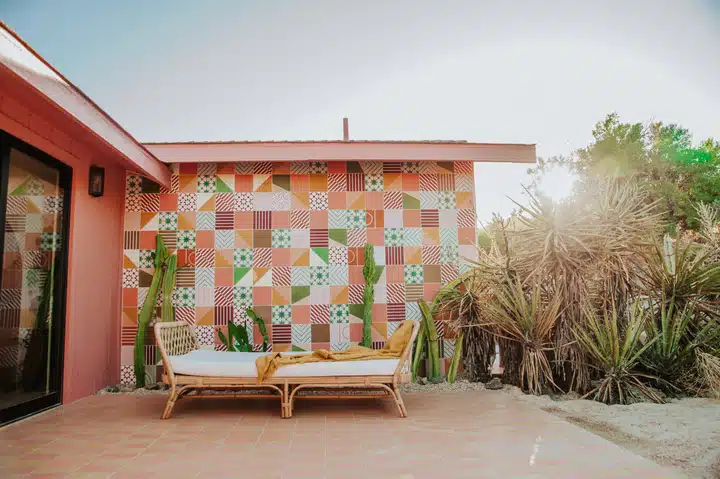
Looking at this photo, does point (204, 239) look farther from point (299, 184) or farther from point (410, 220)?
point (410, 220)

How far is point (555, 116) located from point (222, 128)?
9.63 meters

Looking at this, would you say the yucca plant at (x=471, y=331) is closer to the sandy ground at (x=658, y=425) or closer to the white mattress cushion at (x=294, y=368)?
the sandy ground at (x=658, y=425)

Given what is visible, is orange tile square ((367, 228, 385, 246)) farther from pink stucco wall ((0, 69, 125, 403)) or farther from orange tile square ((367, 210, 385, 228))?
pink stucco wall ((0, 69, 125, 403))

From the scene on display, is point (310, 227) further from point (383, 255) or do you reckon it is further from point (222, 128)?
point (222, 128)

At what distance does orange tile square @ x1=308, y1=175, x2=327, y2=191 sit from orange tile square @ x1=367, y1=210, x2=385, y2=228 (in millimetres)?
642

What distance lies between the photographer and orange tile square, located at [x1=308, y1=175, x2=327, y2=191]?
20.5 ft

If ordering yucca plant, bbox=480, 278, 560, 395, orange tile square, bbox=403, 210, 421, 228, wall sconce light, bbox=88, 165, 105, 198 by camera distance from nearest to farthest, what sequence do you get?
1. yucca plant, bbox=480, 278, 560, 395
2. wall sconce light, bbox=88, 165, 105, 198
3. orange tile square, bbox=403, 210, 421, 228

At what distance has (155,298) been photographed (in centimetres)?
584

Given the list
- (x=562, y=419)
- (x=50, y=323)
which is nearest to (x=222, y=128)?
(x=50, y=323)

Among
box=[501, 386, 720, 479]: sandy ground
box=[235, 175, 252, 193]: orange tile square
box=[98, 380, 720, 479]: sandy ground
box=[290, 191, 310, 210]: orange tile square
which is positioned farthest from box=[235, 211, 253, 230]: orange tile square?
box=[501, 386, 720, 479]: sandy ground

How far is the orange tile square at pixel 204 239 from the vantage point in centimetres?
616

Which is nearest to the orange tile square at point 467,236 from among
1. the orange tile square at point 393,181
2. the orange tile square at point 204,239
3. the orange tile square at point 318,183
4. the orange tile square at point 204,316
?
the orange tile square at point 393,181

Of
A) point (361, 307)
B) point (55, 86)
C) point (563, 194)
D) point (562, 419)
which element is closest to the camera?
point (55, 86)

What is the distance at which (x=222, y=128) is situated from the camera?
10391 millimetres
